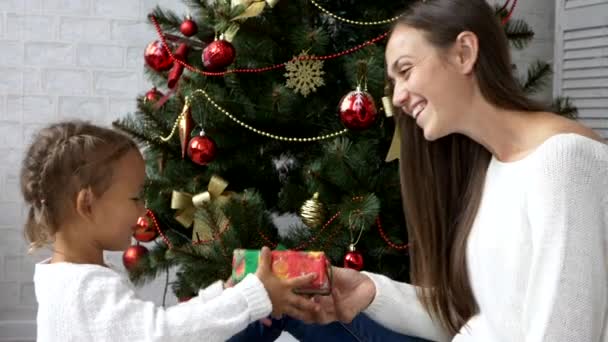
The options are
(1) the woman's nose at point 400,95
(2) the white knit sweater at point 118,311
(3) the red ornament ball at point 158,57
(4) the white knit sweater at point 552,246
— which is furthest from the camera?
(3) the red ornament ball at point 158,57

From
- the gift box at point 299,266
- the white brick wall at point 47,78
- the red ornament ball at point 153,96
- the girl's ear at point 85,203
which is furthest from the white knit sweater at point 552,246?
the white brick wall at point 47,78

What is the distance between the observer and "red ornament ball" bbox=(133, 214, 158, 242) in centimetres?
226

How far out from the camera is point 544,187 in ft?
4.29

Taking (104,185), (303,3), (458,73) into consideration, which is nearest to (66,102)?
(303,3)

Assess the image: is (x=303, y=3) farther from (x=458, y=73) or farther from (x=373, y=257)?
(x=458, y=73)

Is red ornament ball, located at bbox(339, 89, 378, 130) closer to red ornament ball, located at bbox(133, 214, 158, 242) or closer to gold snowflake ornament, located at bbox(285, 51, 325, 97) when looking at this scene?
gold snowflake ornament, located at bbox(285, 51, 325, 97)

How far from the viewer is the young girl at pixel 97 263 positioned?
1.39 metres

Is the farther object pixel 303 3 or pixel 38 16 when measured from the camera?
pixel 38 16

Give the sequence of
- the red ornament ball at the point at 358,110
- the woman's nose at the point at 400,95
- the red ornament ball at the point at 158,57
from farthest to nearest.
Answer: the red ornament ball at the point at 158,57
the red ornament ball at the point at 358,110
the woman's nose at the point at 400,95

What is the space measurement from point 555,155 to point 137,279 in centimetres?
133

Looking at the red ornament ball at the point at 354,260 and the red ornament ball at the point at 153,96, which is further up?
the red ornament ball at the point at 153,96

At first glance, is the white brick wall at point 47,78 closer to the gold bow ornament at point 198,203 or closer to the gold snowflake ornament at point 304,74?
the gold bow ornament at point 198,203

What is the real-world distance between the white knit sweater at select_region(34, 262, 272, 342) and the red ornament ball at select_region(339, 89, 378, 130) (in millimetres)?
578

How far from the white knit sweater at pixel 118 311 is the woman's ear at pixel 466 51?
475mm
